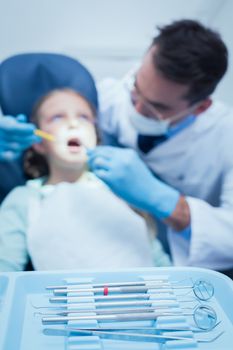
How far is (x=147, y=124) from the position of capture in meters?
1.23

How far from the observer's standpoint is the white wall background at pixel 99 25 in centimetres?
179

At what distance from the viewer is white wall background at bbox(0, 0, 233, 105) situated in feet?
5.86

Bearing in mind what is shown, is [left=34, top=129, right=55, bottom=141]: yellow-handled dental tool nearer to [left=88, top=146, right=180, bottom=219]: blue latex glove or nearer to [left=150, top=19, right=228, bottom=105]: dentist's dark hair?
[left=88, top=146, right=180, bottom=219]: blue latex glove

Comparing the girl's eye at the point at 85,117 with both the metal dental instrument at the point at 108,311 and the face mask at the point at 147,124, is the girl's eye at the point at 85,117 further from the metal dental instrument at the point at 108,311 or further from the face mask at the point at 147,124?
the metal dental instrument at the point at 108,311

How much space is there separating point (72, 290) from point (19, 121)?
0.66 metres

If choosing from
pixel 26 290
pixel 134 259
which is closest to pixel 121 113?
pixel 134 259

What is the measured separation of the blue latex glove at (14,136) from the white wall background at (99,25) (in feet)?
3.18

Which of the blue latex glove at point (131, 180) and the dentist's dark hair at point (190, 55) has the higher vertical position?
the dentist's dark hair at point (190, 55)

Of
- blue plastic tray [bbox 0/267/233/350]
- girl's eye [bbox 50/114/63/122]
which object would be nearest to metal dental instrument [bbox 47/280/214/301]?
blue plastic tray [bbox 0/267/233/350]

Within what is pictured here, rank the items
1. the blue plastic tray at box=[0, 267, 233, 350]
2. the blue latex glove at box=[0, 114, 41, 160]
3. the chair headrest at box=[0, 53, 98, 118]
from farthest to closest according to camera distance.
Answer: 1. the chair headrest at box=[0, 53, 98, 118]
2. the blue latex glove at box=[0, 114, 41, 160]
3. the blue plastic tray at box=[0, 267, 233, 350]

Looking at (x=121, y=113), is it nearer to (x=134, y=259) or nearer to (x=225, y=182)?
(x=225, y=182)

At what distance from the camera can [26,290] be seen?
58 cm

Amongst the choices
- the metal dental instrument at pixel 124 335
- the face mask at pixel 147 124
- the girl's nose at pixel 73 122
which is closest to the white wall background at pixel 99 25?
the face mask at pixel 147 124

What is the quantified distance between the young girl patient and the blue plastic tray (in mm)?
332
